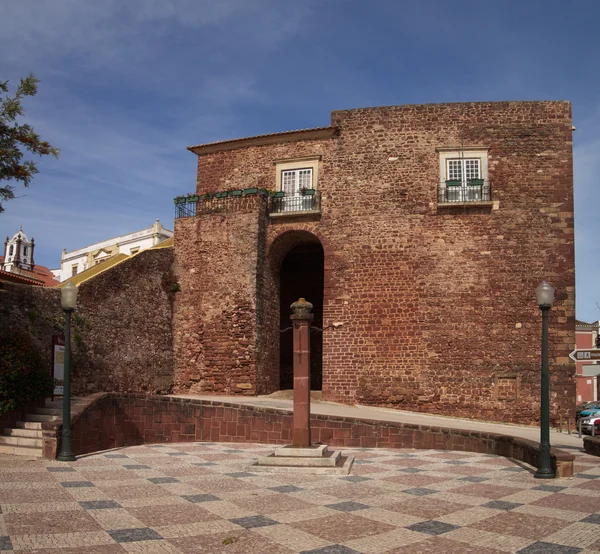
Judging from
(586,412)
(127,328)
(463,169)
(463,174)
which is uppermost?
(463,169)

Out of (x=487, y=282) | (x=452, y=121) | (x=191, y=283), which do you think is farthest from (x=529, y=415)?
(x=191, y=283)

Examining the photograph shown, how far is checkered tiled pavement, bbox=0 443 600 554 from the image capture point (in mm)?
5918

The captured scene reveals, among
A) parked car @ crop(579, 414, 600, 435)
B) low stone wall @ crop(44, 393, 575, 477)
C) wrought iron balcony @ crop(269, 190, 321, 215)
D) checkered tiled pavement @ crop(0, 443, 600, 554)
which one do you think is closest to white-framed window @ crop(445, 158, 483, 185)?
wrought iron balcony @ crop(269, 190, 321, 215)

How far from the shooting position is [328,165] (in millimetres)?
21141

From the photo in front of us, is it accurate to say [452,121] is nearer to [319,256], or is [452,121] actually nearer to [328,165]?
[328,165]

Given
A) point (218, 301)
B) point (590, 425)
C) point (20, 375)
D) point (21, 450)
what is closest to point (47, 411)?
point (20, 375)

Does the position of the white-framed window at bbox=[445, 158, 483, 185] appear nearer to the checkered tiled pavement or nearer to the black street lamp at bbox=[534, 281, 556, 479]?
the black street lamp at bbox=[534, 281, 556, 479]

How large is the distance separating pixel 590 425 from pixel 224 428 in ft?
34.9

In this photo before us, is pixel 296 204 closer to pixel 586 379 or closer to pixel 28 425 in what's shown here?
pixel 28 425

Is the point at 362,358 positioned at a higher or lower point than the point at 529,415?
higher

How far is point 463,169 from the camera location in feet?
65.8

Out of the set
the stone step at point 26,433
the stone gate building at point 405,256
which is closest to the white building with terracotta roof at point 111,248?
the stone gate building at point 405,256

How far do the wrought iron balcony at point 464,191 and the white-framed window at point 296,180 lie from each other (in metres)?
4.38

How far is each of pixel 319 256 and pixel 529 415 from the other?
33.4ft
